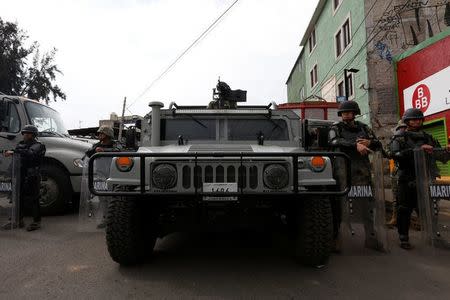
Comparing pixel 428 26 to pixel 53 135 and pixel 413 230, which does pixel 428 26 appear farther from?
pixel 53 135

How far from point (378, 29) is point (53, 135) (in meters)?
13.6

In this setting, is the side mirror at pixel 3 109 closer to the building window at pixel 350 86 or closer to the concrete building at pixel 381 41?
the concrete building at pixel 381 41

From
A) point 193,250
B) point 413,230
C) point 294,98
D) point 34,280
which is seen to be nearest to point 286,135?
point 193,250

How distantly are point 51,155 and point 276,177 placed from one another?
485cm

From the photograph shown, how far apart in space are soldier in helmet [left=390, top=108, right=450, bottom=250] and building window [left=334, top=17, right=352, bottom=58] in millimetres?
14604

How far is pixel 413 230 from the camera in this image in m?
5.55

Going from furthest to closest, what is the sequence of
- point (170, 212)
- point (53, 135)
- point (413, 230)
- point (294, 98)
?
point (294, 98)
point (53, 135)
point (413, 230)
point (170, 212)

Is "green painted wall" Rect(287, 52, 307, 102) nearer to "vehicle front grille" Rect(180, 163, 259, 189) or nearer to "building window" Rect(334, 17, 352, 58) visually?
"building window" Rect(334, 17, 352, 58)

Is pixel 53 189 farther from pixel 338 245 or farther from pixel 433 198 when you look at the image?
pixel 433 198

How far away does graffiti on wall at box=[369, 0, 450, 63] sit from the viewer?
15.1m

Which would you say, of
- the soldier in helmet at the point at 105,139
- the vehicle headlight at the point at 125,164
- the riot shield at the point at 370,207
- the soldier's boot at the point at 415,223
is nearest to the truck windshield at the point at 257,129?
the riot shield at the point at 370,207

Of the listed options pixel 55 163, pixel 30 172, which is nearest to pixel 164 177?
pixel 30 172

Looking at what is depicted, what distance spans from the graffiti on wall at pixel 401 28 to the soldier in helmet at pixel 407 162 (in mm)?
11939

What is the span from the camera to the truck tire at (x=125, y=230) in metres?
3.43
